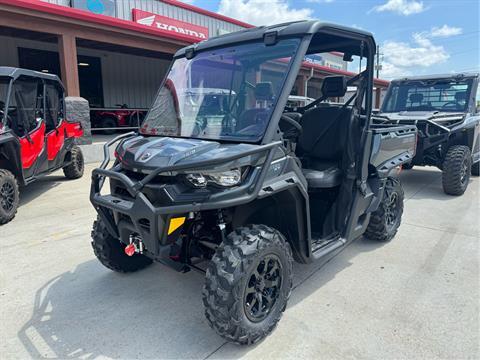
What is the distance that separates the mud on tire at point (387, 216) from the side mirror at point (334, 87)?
4.59 feet

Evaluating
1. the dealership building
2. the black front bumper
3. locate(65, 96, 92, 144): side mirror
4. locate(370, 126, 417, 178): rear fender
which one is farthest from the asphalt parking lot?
locate(65, 96, 92, 144): side mirror

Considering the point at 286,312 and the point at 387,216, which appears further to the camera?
the point at 387,216

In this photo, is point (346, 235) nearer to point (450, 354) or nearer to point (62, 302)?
point (450, 354)

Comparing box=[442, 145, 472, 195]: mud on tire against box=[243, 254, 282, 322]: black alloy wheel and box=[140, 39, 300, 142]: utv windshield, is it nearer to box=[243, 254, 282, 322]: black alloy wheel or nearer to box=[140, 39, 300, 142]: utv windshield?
box=[140, 39, 300, 142]: utv windshield

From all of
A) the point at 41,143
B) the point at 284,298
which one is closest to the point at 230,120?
the point at 284,298

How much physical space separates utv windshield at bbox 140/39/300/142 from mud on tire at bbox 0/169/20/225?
2874mm

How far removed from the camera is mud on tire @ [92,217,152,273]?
122 inches

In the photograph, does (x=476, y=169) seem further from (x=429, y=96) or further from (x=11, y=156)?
(x=11, y=156)

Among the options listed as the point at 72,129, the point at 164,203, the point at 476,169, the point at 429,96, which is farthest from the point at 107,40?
the point at 476,169

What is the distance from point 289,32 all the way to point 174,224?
1.56 meters

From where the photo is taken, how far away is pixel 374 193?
360cm

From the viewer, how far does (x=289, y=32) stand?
2568 millimetres

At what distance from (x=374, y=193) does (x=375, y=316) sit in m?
1.30

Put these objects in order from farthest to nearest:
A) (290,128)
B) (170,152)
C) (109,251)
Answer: (109,251), (290,128), (170,152)
